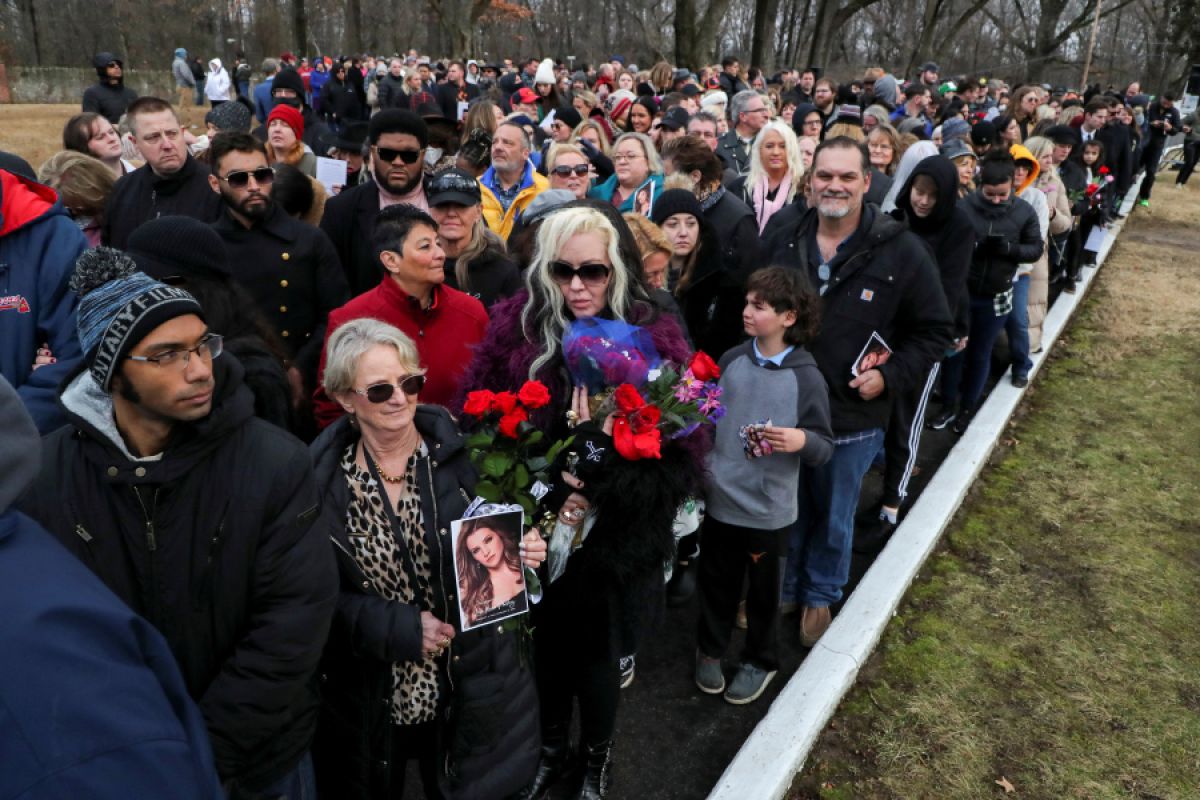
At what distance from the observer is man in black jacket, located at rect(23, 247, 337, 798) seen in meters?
1.85

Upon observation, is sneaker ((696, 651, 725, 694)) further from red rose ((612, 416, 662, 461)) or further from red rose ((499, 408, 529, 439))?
red rose ((499, 408, 529, 439))

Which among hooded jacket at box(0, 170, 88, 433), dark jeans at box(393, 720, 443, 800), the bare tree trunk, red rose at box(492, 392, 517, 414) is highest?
the bare tree trunk

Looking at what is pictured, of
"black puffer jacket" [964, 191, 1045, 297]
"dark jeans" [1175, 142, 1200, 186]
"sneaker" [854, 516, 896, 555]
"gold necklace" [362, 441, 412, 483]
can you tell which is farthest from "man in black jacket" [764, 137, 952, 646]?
"dark jeans" [1175, 142, 1200, 186]

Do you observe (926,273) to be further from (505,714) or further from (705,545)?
(505,714)

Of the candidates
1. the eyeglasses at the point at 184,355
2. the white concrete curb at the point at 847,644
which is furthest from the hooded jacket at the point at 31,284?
the white concrete curb at the point at 847,644

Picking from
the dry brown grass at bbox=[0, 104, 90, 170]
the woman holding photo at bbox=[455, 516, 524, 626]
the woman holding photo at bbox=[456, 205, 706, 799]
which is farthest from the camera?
the dry brown grass at bbox=[0, 104, 90, 170]

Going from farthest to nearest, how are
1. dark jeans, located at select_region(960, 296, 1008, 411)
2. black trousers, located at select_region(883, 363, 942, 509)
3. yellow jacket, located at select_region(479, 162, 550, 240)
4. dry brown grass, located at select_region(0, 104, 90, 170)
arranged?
dry brown grass, located at select_region(0, 104, 90, 170), dark jeans, located at select_region(960, 296, 1008, 411), yellow jacket, located at select_region(479, 162, 550, 240), black trousers, located at select_region(883, 363, 942, 509)

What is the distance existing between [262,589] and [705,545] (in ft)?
6.93

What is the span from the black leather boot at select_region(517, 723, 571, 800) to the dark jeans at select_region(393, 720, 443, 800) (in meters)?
0.61

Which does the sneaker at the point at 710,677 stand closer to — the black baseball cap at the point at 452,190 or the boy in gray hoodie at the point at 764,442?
the boy in gray hoodie at the point at 764,442

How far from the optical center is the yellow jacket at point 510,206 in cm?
539

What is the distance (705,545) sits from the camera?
3633 mm

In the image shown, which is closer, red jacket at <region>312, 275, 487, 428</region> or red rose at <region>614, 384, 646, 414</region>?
red rose at <region>614, 384, 646, 414</region>

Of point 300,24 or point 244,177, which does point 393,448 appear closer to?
point 244,177
